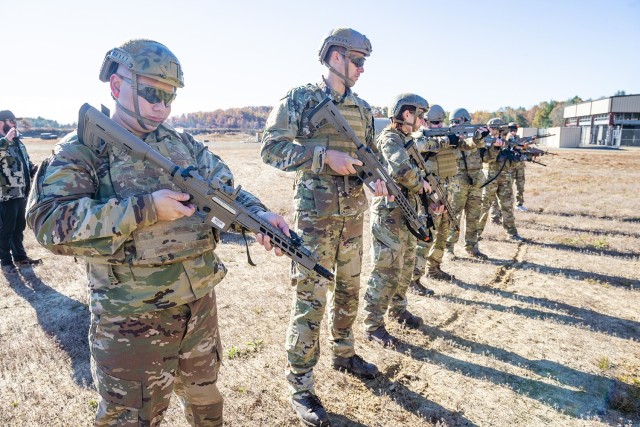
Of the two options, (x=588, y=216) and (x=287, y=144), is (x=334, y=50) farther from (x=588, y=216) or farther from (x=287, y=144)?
(x=588, y=216)

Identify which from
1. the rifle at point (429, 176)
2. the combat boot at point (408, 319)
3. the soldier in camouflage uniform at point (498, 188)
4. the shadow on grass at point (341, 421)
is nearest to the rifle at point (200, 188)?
the shadow on grass at point (341, 421)

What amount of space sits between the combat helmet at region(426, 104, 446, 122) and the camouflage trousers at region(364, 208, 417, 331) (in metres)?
2.82

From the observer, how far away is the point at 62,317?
484cm

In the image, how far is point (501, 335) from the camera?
4.83 metres

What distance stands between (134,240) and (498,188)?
29.2 ft

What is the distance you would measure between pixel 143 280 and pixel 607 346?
4922mm

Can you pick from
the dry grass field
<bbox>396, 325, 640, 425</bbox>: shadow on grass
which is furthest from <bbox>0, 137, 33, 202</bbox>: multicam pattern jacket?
<bbox>396, 325, 640, 425</bbox>: shadow on grass

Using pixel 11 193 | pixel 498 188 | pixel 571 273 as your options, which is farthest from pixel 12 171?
pixel 498 188

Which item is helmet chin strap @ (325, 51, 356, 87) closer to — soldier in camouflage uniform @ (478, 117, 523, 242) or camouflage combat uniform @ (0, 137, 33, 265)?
camouflage combat uniform @ (0, 137, 33, 265)

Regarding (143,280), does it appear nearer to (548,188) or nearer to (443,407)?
(443,407)

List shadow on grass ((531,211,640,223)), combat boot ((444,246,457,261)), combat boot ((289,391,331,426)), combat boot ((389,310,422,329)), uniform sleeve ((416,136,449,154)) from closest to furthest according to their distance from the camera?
combat boot ((289,391,331,426))
combat boot ((389,310,422,329))
uniform sleeve ((416,136,449,154))
combat boot ((444,246,457,261))
shadow on grass ((531,211,640,223))

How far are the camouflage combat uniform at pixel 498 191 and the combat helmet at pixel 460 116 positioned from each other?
1134 millimetres

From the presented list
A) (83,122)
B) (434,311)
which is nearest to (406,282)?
(434,311)

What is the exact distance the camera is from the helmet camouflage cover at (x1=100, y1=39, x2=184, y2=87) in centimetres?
206
